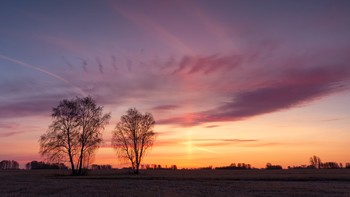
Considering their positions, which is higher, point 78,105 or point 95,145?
point 78,105

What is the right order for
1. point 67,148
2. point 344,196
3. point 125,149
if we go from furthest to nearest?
1. point 125,149
2. point 67,148
3. point 344,196

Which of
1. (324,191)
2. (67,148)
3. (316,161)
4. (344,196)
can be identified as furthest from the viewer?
(316,161)

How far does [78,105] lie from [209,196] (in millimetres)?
49014

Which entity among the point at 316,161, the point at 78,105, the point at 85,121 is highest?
the point at 78,105

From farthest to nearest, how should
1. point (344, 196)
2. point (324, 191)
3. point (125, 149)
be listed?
point (125, 149), point (324, 191), point (344, 196)

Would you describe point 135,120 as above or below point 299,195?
above

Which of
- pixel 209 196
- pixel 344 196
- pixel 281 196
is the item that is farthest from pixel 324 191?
pixel 209 196

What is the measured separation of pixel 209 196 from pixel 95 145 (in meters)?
45.2

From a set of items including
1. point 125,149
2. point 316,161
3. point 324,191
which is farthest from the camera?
point 316,161

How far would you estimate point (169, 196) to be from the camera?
22656 mm

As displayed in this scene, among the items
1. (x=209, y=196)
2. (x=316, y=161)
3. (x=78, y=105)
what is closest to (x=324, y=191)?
(x=209, y=196)

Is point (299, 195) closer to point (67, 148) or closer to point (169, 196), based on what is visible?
point (169, 196)

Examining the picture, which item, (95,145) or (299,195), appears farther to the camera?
(95,145)

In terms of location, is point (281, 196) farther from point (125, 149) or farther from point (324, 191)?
point (125, 149)
